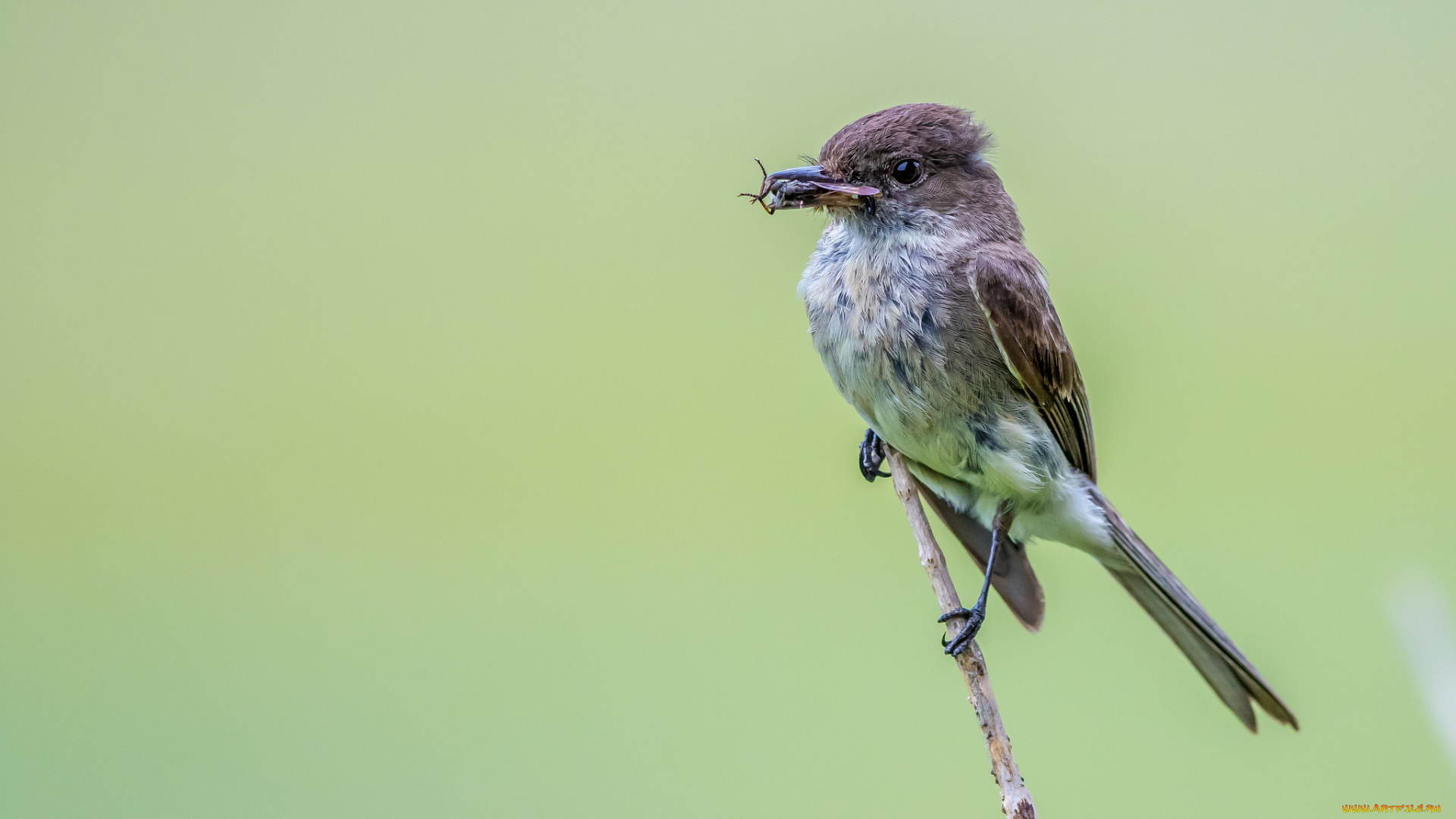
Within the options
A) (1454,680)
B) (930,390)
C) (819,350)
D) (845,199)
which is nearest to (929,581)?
(930,390)

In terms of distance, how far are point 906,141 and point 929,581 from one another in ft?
2.68

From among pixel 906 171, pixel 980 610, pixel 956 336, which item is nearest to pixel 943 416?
pixel 956 336

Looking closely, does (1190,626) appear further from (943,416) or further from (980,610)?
(943,416)

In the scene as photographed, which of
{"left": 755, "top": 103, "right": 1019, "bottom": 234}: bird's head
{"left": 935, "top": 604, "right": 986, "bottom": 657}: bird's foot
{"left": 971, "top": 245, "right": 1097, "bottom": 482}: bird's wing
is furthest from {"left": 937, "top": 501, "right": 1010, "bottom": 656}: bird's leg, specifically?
{"left": 755, "top": 103, "right": 1019, "bottom": 234}: bird's head

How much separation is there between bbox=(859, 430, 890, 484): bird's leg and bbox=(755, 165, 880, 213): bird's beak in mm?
699

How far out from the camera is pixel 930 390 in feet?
6.58

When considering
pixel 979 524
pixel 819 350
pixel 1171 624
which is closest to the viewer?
pixel 819 350

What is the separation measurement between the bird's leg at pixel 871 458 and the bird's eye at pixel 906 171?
0.66 metres

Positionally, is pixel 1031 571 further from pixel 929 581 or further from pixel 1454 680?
pixel 1454 680

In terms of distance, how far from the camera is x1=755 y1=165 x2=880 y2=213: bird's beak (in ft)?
5.98

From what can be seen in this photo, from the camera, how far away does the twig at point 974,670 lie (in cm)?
142

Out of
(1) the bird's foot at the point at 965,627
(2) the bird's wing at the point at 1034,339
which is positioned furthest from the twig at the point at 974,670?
(2) the bird's wing at the point at 1034,339

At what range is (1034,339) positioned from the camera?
2104 millimetres

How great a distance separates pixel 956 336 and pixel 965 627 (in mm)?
546
